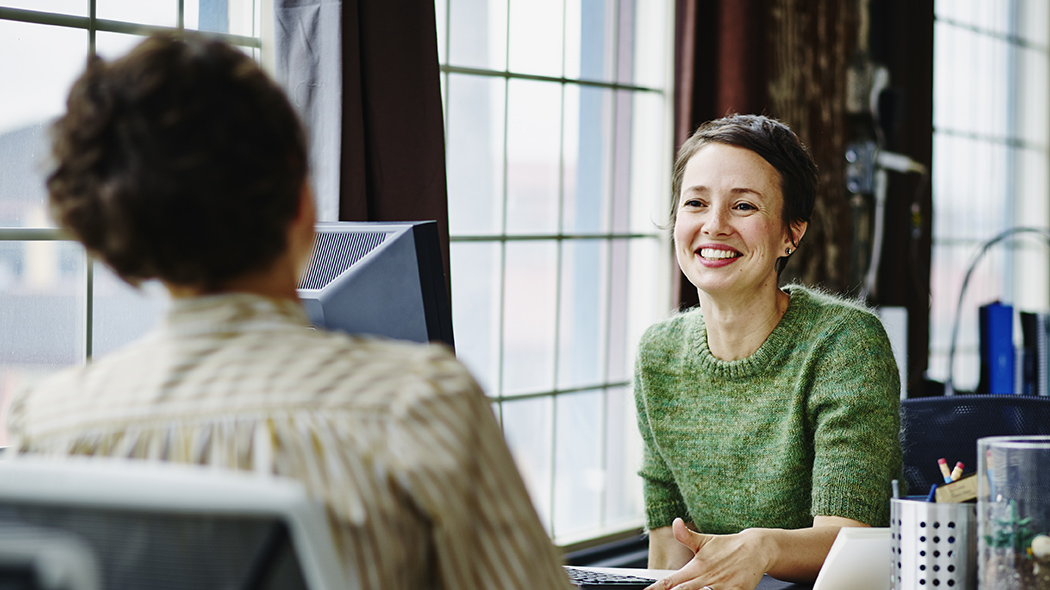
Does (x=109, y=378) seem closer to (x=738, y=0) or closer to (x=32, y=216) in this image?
(x=32, y=216)

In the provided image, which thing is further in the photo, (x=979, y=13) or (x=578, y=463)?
(x=979, y=13)

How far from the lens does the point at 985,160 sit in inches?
188

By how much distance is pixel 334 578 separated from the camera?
52cm

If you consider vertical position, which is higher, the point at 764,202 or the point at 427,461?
the point at 764,202

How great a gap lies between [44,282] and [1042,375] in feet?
8.80

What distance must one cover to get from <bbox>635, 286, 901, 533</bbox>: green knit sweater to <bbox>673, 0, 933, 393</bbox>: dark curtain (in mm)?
979

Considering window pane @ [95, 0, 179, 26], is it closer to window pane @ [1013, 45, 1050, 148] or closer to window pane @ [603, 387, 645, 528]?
window pane @ [603, 387, 645, 528]

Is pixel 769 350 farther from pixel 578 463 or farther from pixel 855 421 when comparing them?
pixel 578 463

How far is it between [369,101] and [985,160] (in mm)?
3843

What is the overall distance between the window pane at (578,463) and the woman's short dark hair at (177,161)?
221 cm

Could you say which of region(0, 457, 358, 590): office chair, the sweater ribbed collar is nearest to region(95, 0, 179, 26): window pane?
the sweater ribbed collar

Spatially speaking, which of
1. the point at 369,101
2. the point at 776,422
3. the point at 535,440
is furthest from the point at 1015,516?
the point at 535,440

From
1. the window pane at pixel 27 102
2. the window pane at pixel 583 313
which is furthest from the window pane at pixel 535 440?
the window pane at pixel 27 102

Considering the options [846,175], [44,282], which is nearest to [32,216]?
[44,282]
